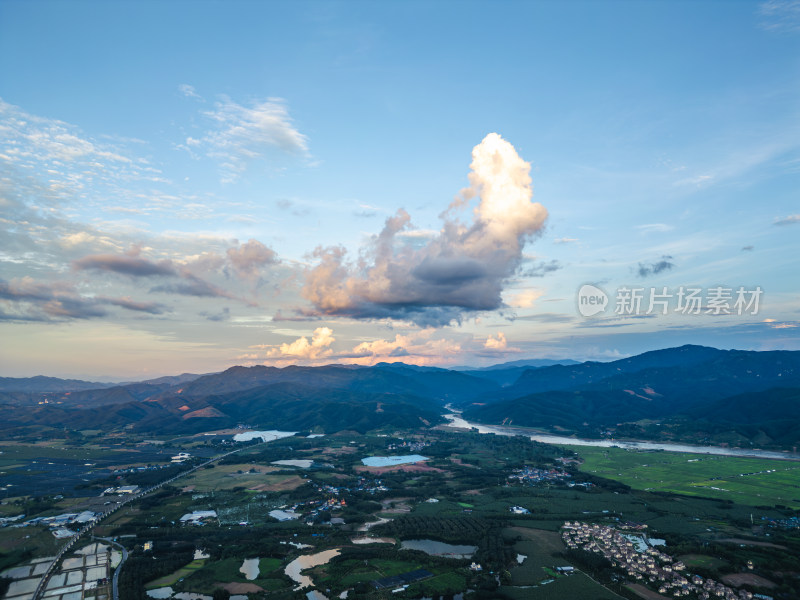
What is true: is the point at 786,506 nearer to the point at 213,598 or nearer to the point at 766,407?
the point at 213,598

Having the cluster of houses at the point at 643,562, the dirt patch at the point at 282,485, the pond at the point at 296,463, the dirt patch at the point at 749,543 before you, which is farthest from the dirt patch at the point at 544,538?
the pond at the point at 296,463

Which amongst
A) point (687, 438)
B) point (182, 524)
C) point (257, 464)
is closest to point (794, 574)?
point (182, 524)

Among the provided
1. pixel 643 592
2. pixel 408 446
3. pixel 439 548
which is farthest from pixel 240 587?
pixel 408 446

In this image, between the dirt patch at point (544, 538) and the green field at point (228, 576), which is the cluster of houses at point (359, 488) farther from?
the green field at point (228, 576)

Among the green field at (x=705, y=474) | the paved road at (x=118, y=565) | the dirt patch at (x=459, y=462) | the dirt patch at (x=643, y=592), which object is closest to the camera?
the dirt patch at (x=643, y=592)

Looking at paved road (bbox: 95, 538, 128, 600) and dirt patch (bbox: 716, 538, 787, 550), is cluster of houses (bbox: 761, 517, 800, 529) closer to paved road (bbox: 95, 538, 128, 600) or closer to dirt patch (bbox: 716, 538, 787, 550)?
dirt patch (bbox: 716, 538, 787, 550)

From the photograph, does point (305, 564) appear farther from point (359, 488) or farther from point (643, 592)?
point (359, 488)
